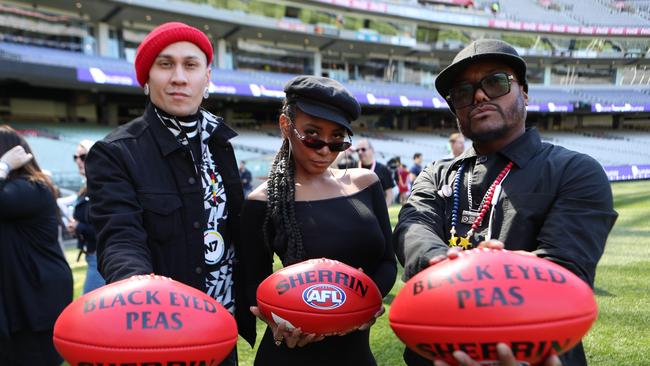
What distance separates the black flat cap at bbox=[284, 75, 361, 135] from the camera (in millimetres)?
1869

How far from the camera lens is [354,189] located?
2105mm

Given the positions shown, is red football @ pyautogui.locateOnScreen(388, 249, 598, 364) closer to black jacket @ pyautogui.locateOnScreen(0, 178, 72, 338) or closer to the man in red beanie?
the man in red beanie

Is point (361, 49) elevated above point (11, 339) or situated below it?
above

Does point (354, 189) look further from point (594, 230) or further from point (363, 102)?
point (363, 102)

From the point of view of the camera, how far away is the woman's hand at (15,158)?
2883 mm

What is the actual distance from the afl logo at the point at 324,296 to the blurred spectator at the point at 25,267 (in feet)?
7.14

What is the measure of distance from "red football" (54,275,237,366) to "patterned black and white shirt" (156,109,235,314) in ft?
1.77

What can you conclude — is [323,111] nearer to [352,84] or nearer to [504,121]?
[504,121]

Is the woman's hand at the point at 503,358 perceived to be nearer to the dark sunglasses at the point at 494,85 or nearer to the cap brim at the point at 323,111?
the dark sunglasses at the point at 494,85

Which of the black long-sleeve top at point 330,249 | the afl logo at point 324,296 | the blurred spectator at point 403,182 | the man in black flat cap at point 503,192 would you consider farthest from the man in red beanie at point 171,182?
the blurred spectator at point 403,182

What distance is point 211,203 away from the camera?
1.98m

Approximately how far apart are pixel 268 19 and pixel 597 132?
88.2ft

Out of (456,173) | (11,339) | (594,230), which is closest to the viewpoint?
(594,230)

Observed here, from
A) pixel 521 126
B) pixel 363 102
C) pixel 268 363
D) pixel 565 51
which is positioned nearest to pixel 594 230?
pixel 521 126
